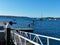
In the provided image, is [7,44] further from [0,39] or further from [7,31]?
[0,39]

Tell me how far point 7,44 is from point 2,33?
5.86 feet

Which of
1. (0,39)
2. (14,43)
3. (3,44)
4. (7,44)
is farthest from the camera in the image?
(14,43)

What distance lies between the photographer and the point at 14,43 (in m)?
10.2

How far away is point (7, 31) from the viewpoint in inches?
325

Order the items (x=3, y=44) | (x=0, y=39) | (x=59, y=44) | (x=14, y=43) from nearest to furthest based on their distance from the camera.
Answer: (x=3, y=44) < (x=0, y=39) < (x=14, y=43) < (x=59, y=44)

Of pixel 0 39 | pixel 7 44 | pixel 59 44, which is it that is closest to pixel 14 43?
pixel 0 39

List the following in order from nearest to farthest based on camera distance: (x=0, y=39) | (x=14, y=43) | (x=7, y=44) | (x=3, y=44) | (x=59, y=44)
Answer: (x=7, y=44)
(x=3, y=44)
(x=0, y=39)
(x=14, y=43)
(x=59, y=44)

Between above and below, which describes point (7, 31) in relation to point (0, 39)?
above

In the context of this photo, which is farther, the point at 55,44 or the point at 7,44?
the point at 55,44

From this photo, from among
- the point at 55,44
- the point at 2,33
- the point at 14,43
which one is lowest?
the point at 55,44

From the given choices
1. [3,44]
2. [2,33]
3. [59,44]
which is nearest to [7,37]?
[3,44]

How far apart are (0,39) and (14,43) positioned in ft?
3.67

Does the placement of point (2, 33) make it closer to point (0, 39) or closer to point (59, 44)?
point (0, 39)

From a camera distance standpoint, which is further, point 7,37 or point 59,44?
point 59,44
